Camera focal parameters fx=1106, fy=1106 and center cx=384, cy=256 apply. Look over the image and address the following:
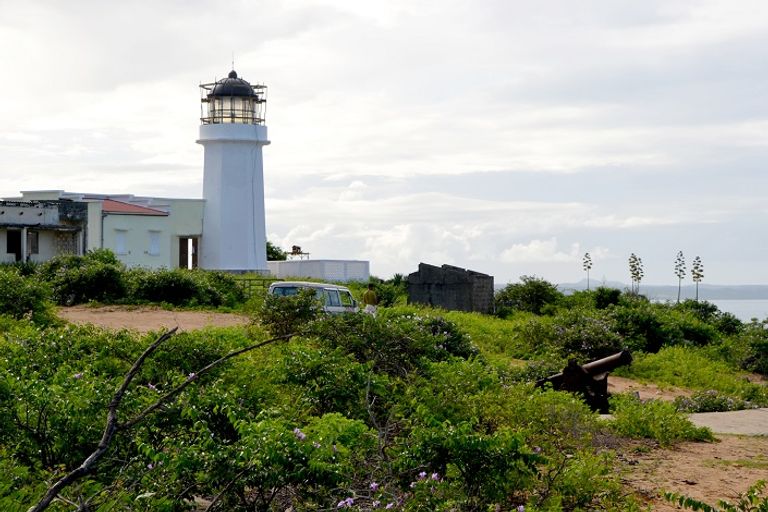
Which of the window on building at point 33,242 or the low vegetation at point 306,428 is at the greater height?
the window on building at point 33,242

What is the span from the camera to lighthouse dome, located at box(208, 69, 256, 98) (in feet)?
148

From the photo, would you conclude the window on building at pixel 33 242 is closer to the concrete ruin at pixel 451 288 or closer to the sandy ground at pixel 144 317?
the sandy ground at pixel 144 317

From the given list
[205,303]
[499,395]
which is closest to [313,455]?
[499,395]

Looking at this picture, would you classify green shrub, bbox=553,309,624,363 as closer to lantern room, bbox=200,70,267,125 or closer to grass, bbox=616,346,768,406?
grass, bbox=616,346,768,406

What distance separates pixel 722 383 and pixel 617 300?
515 inches

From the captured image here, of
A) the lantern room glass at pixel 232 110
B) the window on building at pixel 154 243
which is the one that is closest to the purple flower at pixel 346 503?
the window on building at pixel 154 243

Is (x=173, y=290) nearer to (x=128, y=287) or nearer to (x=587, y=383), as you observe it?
(x=128, y=287)

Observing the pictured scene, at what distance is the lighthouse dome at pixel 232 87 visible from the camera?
45.0 meters

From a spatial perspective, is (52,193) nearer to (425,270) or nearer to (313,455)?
(425,270)

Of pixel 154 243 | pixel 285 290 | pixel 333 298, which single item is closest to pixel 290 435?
pixel 285 290

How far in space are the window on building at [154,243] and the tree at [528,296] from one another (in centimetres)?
1655

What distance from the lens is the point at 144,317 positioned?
2664cm

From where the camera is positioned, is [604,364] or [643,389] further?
[643,389]

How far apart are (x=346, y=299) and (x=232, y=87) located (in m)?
21.8
